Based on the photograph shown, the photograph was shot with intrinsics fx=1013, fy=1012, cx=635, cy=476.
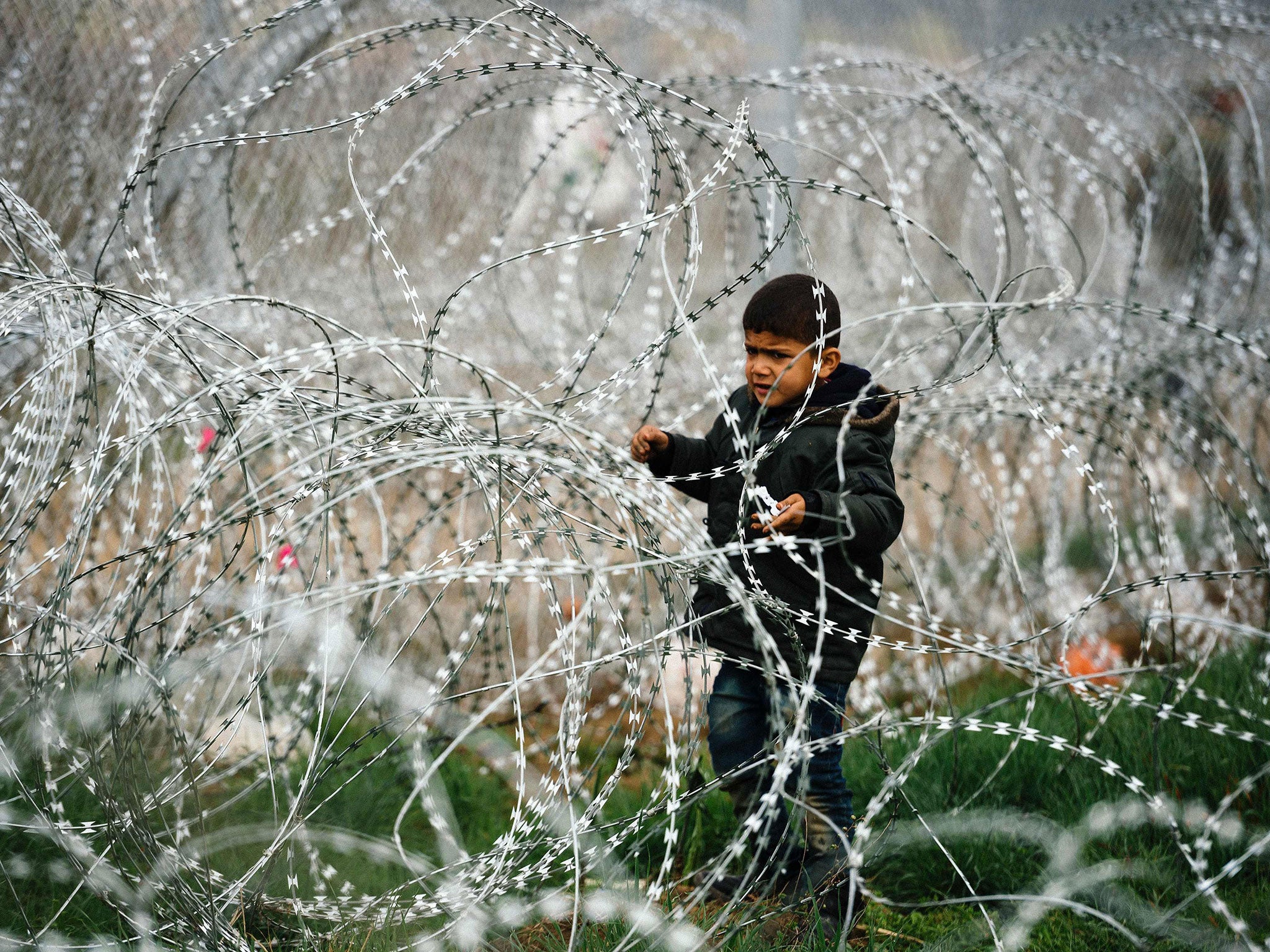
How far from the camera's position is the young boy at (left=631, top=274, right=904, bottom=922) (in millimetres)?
2105

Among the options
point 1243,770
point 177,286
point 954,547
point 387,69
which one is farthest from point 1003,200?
point 177,286

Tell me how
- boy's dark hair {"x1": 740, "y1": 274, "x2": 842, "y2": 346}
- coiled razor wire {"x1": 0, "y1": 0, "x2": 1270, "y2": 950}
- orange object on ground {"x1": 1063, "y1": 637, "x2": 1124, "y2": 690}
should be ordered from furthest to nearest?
1. orange object on ground {"x1": 1063, "y1": 637, "x2": 1124, "y2": 690}
2. boy's dark hair {"x1": 740, "y1": 274, "x2": 842, "y2": 346}
3. coiled razor wire {"x1": 0, "y1": 0, "x2": 1270, "y2": 950}

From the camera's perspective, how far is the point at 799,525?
206cm

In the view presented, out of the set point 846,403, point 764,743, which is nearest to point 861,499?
point 846,403

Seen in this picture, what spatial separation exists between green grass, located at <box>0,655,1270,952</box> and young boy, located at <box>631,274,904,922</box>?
151 mm

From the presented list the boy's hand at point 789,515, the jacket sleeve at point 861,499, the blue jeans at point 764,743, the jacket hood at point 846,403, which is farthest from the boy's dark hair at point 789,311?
the blue jeans at point 764,743

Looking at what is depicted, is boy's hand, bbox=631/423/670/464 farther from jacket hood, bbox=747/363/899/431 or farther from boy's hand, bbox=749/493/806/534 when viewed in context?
boy's hand, bbox=749/493/806/534

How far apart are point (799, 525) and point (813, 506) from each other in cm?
8

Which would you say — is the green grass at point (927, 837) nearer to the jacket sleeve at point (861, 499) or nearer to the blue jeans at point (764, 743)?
the blue jeans at point (764, 743)

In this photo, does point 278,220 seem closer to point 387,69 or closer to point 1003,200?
point 387,69

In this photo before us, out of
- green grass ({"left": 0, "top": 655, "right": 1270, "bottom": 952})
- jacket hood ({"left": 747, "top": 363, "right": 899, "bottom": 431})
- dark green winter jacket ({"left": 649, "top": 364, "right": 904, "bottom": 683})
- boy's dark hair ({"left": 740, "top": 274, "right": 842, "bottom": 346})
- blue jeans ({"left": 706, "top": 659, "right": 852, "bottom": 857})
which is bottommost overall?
green grass ({"left": 0, "top": 655, "right": 1270, "bottom": 952})

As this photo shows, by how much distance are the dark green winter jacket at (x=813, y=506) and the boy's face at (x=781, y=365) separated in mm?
41

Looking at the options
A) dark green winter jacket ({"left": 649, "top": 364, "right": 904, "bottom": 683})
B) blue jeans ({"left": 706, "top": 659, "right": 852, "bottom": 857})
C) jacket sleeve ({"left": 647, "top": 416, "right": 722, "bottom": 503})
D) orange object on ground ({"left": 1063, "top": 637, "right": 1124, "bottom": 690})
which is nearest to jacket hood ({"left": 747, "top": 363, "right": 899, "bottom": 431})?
dark green winter jacket ({"left": 649, "top": 364, "right": 904, "bottom": 683})

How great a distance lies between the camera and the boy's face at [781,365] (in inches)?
85.7
